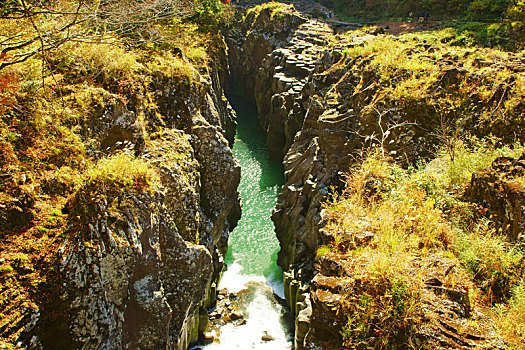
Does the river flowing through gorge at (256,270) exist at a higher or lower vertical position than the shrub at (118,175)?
lower

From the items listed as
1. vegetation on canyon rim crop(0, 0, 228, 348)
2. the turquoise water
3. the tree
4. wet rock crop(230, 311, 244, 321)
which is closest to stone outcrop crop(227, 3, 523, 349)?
the turquoise water

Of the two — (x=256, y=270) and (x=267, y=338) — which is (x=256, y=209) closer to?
(x=256, y=270)

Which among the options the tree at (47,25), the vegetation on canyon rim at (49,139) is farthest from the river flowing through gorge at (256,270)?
the tree at (47,25)

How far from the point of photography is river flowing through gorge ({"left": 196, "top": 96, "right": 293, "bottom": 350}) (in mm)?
12773

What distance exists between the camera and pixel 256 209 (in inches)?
842

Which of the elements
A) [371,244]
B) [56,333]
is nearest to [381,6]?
[371,244]

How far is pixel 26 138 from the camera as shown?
255 inches

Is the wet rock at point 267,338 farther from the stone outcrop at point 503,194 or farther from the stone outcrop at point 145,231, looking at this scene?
the stone outcrop at point 503,194

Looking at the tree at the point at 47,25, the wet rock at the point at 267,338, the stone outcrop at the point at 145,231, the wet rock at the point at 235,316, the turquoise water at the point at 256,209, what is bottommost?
Result: the wet rock at the point at 267,338

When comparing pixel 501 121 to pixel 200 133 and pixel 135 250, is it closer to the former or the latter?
pixel 200 133

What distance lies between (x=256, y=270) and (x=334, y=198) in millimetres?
10321

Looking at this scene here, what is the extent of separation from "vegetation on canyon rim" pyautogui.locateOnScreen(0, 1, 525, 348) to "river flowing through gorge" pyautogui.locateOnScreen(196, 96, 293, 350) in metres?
8.17

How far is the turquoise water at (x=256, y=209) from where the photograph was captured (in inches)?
685

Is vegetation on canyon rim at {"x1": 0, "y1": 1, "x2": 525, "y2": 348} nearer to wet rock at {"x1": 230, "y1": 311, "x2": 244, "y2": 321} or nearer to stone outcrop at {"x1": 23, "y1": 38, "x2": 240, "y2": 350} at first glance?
stone outcrop at {"x1": 23, "y1": 38, "x2": 240, "y2": 350}
